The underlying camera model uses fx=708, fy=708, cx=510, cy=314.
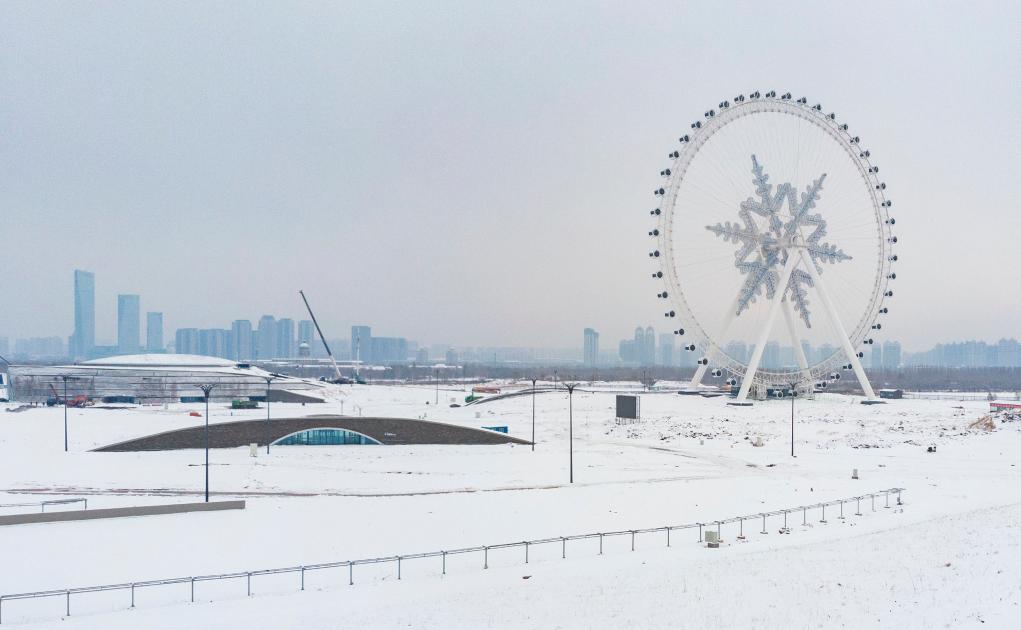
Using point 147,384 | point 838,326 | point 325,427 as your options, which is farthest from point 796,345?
point 147,384

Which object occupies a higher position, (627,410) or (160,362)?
(160,362)

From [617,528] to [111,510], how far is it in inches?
840

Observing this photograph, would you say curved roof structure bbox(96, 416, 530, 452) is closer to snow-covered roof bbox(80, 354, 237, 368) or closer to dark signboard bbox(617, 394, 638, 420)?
dark signboard bbox(617, 394, 638, 420)

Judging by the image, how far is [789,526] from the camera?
28.5m

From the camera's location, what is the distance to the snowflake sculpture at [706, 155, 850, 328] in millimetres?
83312

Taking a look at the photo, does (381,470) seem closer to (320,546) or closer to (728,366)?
Answer: (320,546)

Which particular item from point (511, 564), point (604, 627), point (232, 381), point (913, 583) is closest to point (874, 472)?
point (913, 583)

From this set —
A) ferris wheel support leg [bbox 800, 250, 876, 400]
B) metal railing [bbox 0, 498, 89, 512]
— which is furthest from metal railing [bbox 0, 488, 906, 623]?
ferris wheel support leg [bbox 800, 250, 876, 400]

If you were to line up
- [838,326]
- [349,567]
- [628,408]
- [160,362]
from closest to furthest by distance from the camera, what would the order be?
[349,567] → [628,408] → [838,326] → [160,362]

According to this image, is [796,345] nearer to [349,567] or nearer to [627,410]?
[627,410]

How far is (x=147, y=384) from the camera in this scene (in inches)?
3848

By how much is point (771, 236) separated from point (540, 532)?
66008 mm

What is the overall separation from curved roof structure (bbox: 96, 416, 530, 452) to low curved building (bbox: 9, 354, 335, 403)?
38.0m

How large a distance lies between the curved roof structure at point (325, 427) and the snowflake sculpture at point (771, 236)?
4192 cm
